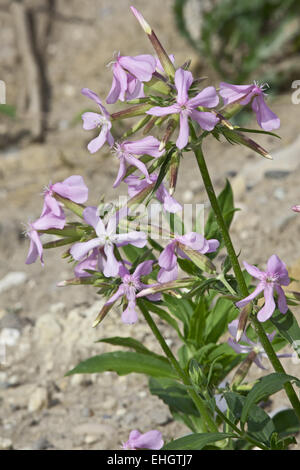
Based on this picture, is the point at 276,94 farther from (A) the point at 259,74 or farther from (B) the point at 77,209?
(B) the point at 77,209

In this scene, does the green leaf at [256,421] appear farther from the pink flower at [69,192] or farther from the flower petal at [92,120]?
the flower petal at [92,120]

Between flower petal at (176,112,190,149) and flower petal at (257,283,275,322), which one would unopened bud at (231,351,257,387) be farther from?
flower petal at (176,112,190,149)

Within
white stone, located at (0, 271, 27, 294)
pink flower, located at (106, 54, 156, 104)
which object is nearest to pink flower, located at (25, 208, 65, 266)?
pink flower, located at (106, 54, 156, 104)

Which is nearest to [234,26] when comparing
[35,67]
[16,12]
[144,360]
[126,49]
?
[126,49]

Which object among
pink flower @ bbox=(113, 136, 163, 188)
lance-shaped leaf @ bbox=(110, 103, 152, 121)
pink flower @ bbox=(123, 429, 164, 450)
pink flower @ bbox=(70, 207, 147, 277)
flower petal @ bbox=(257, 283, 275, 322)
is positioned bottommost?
pink flower @ bbox=(123, 429, 164, 450)

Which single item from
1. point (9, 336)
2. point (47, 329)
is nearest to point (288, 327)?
point (47, 329)

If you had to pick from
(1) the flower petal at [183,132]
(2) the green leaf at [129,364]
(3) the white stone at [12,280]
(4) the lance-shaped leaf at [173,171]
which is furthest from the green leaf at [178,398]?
(3) the white stone at [12,280]
